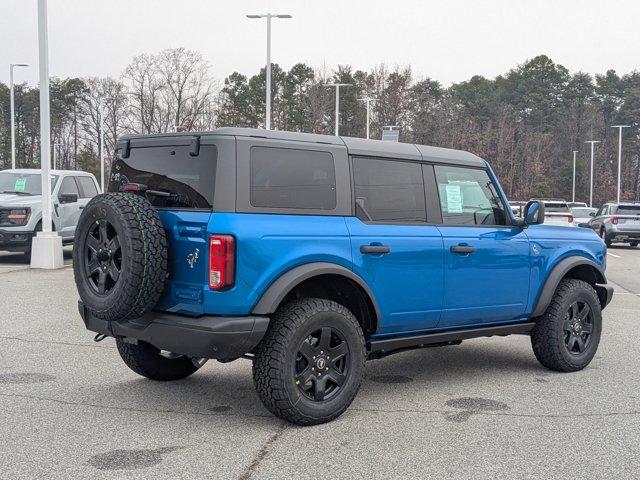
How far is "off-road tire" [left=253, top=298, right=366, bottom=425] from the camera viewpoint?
4.95m

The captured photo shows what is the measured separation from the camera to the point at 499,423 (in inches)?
209

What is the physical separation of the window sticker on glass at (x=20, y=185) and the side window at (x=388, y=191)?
13123mm

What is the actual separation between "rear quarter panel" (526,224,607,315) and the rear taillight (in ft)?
9.87

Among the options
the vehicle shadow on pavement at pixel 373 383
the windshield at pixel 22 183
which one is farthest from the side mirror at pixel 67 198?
the vehicle shadow on pavement at pixel 373 383

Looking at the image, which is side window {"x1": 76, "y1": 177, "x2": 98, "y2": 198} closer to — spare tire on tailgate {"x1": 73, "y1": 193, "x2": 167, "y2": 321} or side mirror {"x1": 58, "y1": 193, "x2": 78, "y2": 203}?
side mirror {"x1": 58, "y1": 193, "x2": 78, "y2": 203}

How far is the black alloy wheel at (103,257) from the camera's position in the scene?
200 inches

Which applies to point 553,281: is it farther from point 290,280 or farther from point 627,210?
point 627,210

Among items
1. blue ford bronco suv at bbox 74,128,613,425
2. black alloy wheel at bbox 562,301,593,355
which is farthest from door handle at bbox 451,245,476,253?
black alloy wheel at bbox 562,301,593,355

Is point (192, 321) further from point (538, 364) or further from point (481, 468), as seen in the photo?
point (538, 364)

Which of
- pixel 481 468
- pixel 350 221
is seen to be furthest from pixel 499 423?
pixel 350 221

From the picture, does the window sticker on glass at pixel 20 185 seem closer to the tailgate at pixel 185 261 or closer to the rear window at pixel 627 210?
the tailgate at pixel 185 261

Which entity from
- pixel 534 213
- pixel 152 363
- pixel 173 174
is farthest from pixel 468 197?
pixel 152 363

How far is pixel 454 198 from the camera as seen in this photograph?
6336 mm

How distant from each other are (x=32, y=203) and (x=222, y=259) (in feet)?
41.8
